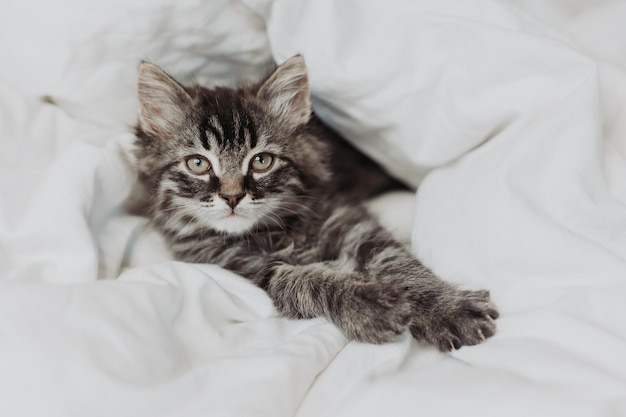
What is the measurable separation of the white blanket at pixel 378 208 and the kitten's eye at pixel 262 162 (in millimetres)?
270

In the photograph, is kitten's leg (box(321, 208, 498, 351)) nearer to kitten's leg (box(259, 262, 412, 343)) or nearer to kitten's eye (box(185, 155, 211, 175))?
kitten's leg (box(259, 262, 412, 343))

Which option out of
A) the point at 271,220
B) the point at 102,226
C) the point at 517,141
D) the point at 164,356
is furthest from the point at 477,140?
the point at 102,226

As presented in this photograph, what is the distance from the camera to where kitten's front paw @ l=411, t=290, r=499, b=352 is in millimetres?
1267

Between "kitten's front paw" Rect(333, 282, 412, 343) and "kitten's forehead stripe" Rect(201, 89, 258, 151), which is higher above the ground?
"kitten's forehead stripe" Rect(201, 89, 258, 151)

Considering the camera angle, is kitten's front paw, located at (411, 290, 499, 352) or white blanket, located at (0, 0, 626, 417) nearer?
white blanket, located at (0, 0, 626, 417)

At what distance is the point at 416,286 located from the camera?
1.43 m

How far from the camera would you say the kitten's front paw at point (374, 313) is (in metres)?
1.28

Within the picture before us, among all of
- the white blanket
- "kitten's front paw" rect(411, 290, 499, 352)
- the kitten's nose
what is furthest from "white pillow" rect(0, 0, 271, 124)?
"kitten's front paw" rect(411, 290, 499, 352)

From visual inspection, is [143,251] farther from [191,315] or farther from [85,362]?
[85,362]

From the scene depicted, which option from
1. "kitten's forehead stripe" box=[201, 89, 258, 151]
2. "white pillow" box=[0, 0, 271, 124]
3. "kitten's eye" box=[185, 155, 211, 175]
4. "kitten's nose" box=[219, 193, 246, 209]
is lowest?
"kitten's nose" box=[219, 193, 246, 209]

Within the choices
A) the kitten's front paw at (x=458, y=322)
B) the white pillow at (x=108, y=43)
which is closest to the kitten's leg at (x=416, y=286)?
the kitten's front paw at (x=458, y=322)

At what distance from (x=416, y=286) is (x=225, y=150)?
66 cm

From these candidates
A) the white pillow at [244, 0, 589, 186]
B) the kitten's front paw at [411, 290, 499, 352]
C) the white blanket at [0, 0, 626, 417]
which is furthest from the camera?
the white pillow at [244, 0, 589, 186]

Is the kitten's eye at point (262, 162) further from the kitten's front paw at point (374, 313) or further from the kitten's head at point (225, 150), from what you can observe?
the kitten's front paw at point (374, 313)
